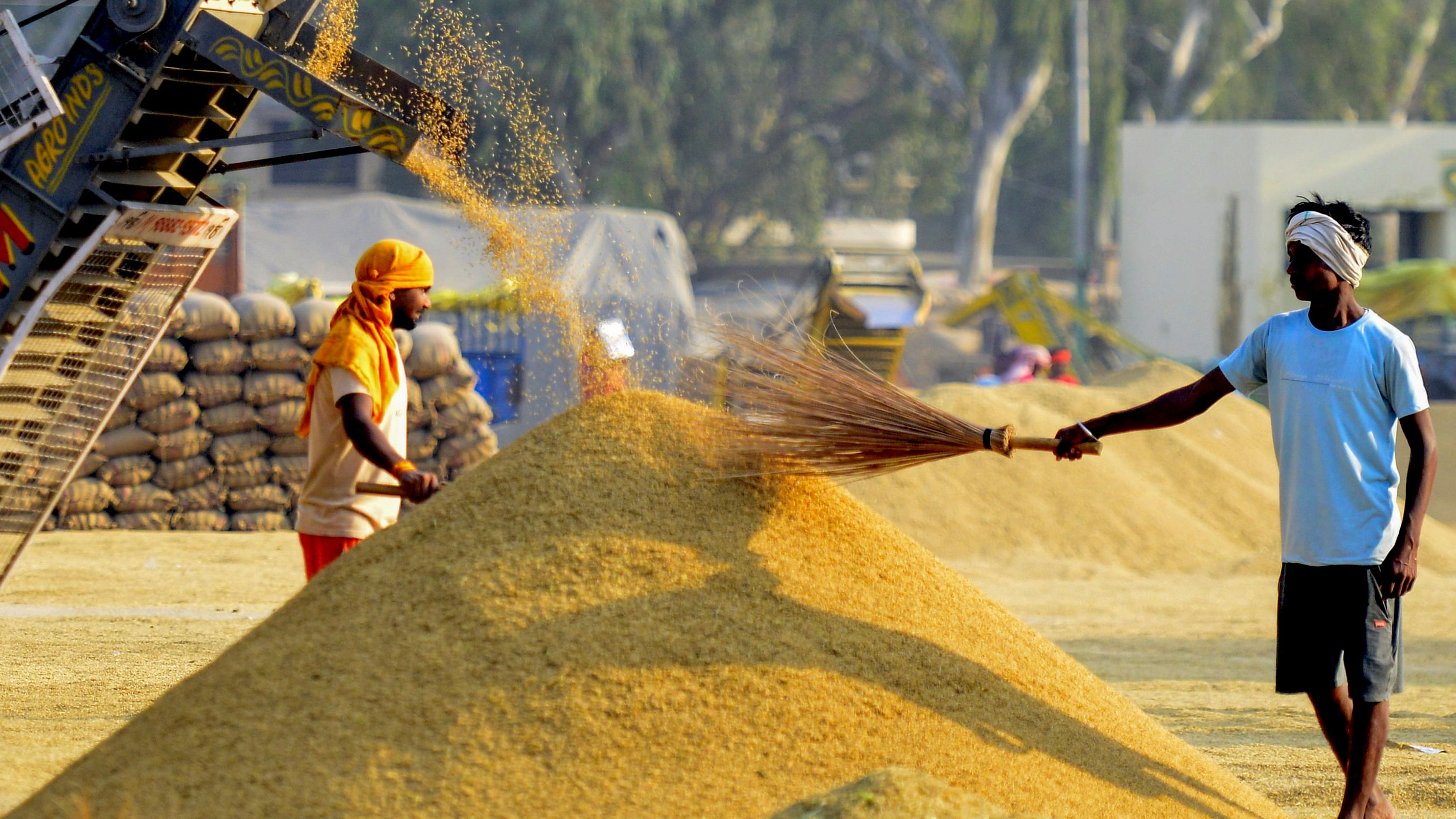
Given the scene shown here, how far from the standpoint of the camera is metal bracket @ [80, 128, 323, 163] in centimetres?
361

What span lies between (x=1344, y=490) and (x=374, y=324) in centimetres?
224

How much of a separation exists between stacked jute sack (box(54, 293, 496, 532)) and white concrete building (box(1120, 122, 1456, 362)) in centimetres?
1399

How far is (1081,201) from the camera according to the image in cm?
2669

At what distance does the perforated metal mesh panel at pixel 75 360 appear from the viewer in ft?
12.4

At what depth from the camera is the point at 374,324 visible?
3.49 m

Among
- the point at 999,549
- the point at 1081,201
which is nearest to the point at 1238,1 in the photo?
the point at 1081,201

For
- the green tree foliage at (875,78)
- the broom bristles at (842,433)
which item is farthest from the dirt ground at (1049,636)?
the green tree foliage at (875,78)

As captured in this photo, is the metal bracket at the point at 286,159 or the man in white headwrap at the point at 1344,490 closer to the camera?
the man in white headwrap at the point at 1344,490

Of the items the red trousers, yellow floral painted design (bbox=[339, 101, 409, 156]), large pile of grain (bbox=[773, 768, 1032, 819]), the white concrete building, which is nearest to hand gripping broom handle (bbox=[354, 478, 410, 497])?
the red trousers

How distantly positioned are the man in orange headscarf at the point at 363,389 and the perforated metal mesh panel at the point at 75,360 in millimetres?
692

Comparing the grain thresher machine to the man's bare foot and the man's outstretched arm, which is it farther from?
the man's bare foot

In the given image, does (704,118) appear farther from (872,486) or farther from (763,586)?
(763,586)

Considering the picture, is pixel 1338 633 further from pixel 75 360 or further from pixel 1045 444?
pixel 75 360

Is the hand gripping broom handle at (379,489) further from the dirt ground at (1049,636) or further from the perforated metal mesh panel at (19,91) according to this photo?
the perforated metal mesh panel at (19,91)
